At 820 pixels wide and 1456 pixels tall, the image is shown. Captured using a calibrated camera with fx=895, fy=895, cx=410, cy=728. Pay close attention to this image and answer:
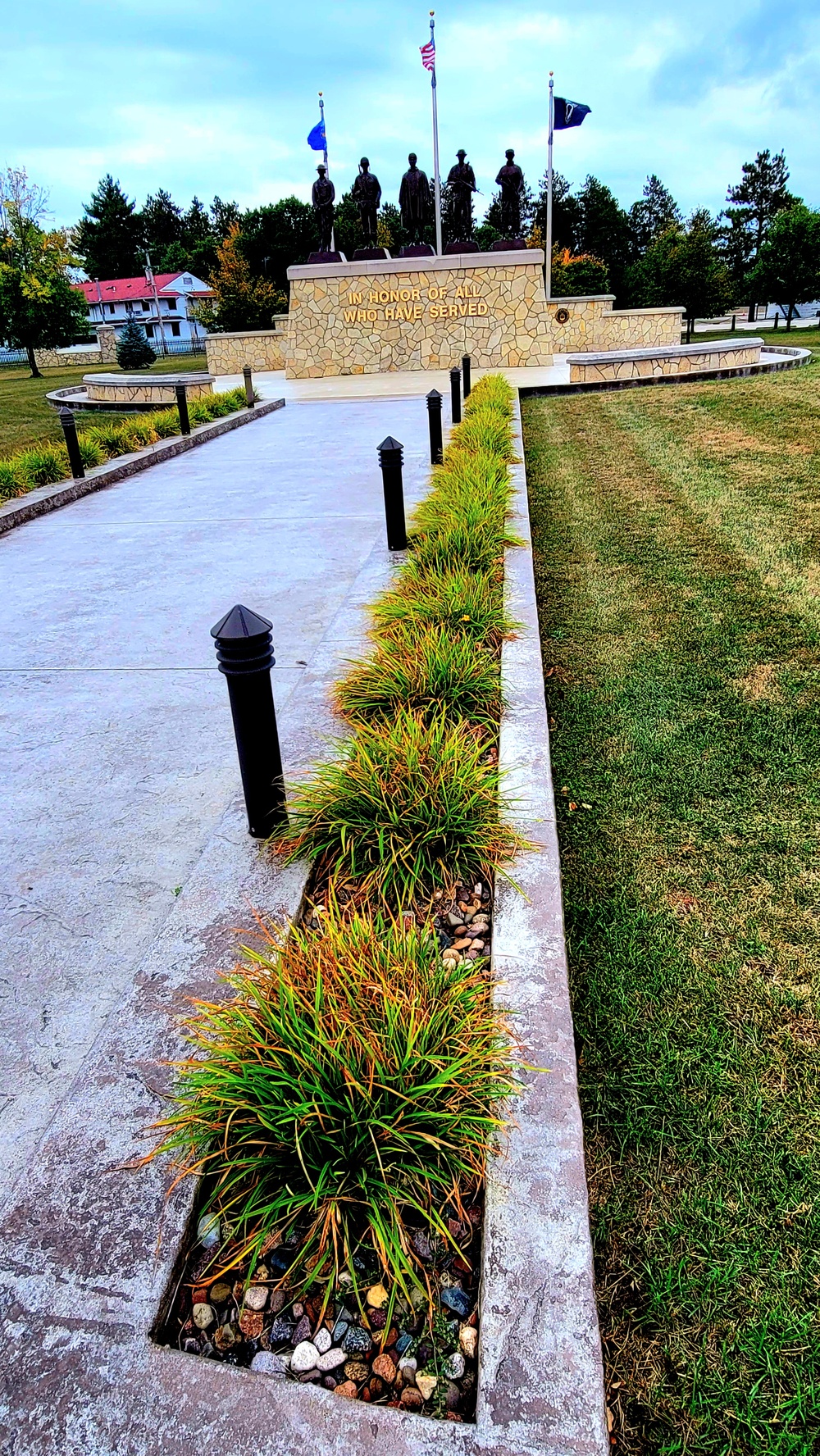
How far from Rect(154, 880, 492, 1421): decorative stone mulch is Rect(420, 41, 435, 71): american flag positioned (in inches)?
1059

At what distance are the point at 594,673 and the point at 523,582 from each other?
3.56ft

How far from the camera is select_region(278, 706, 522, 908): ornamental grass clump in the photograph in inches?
115

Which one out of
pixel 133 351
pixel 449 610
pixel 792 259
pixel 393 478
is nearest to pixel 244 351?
pixel 133 351

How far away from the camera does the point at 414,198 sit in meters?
24.1

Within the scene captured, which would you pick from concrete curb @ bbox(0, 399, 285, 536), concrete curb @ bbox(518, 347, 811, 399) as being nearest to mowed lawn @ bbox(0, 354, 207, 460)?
concrete curb @ bbox(0, 399, 285, 536)

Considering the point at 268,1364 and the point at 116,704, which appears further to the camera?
the point at 116,704

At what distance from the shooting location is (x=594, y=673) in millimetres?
4734

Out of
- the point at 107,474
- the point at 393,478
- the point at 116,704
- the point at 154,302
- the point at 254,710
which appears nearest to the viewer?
the point at 254,710

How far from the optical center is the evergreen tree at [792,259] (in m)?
40.8

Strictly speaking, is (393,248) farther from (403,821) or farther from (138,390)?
(403,821)

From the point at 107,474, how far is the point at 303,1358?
10787 mm

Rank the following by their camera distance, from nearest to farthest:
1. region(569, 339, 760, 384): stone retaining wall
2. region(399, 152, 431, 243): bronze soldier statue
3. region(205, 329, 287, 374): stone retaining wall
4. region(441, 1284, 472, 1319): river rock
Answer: region(441, 1284, 472, 1319): river rock, region(569, 339, 760, 384): stone retaining wall, region(399, 152, 431, 243): bronze soldier statue, region(205, 329, 287, 374): stone retaining wall

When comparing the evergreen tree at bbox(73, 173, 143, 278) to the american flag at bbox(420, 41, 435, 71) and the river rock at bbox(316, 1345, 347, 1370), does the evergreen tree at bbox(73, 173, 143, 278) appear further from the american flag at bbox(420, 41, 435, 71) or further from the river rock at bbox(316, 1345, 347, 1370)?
the river rock at bbox(316, 1345, 347, 1370)

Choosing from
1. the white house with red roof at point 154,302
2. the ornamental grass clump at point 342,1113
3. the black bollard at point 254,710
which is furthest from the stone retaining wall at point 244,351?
the white house with red roof at point 154,302
